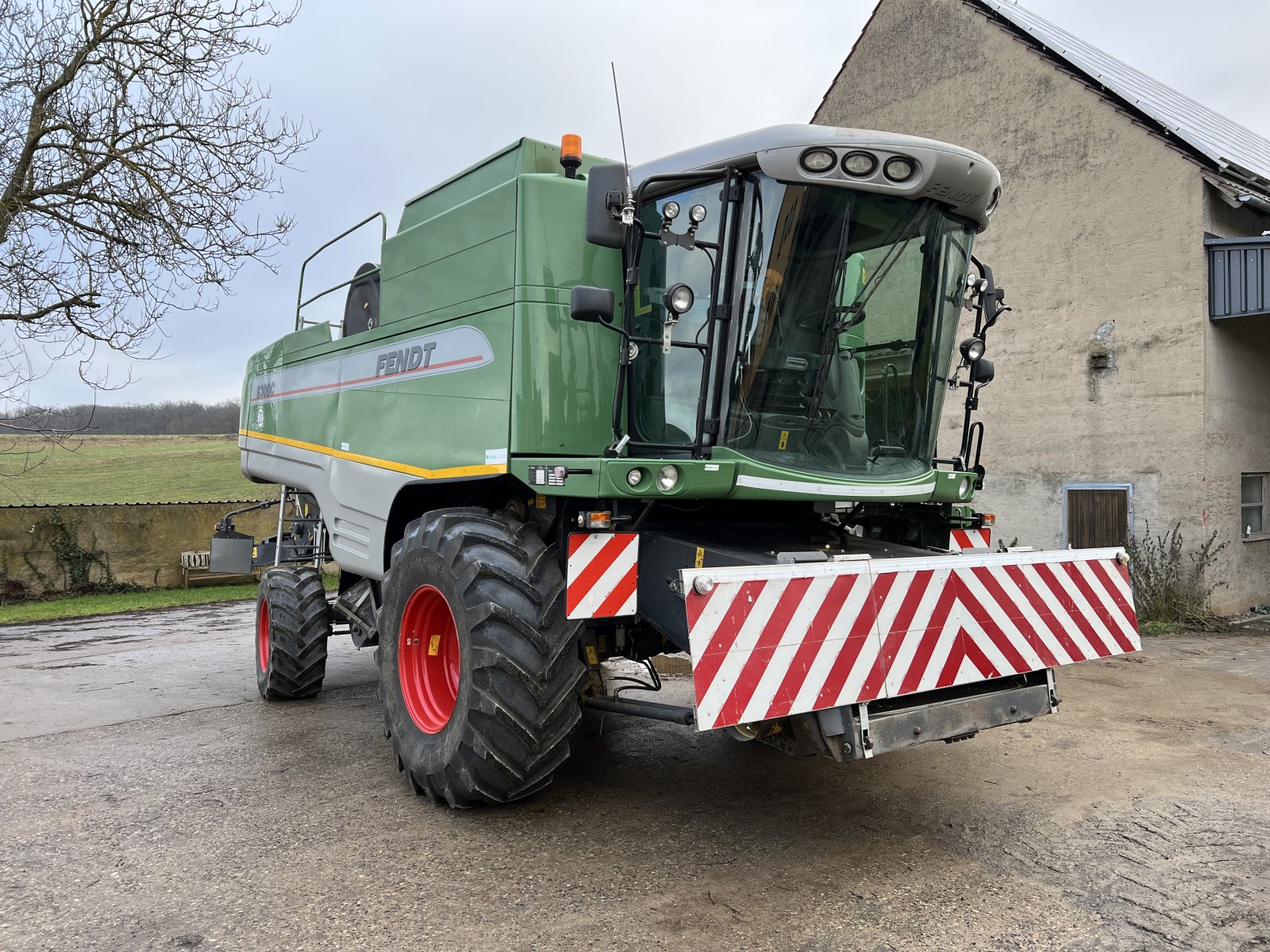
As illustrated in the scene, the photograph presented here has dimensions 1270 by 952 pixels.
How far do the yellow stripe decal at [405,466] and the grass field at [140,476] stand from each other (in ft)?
42.8

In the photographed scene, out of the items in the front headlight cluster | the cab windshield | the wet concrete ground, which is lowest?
the wet concrete ground

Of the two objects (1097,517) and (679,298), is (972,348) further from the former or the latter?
(1097,517)

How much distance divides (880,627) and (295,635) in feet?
15.4

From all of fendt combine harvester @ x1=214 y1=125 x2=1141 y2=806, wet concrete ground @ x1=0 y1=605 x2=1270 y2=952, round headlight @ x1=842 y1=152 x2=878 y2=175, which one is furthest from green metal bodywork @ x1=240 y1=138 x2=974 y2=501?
wet concrete ground @ x1=0 y1=605 x2=1270 y2=952

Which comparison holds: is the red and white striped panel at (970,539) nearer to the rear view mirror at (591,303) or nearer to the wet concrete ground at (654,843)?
the wet concrete ground at (654,843)

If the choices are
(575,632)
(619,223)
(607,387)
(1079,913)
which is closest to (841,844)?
(1079,913)

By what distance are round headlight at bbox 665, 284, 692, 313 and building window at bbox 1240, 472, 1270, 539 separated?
9.83m

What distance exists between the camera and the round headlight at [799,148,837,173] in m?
3.83

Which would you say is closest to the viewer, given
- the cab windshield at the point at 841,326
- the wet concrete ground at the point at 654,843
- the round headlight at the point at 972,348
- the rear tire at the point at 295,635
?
the wet concrete ground at the point at 654,843

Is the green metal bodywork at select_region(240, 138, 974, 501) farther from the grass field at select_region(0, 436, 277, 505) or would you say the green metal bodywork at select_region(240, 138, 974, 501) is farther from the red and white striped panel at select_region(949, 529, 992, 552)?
the grass field at select_region(0, 436, 277, 505)

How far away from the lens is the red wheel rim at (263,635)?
7.23 meters

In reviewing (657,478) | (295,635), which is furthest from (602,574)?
(295,635)

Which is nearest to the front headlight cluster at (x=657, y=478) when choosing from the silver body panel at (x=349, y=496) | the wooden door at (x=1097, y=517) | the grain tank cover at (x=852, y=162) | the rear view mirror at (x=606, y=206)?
the rear view mirror at (x=606, y=206)

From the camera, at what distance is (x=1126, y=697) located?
6824 millimetres
